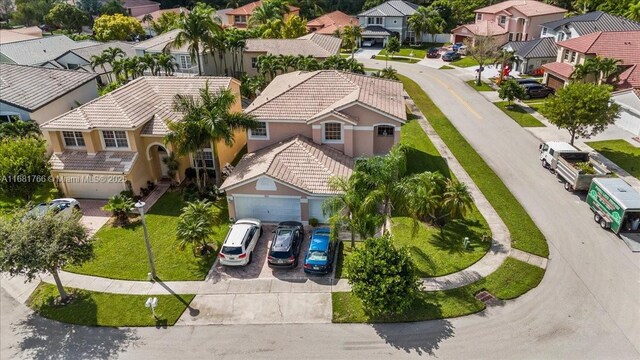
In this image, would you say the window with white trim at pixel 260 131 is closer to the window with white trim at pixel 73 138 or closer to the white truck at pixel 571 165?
the window with white trim at pixel 73 138

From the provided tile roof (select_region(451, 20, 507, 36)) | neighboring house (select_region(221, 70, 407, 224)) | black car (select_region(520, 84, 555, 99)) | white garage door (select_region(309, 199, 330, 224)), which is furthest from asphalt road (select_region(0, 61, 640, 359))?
tile roof (select_region(451, 20, 507, 36))

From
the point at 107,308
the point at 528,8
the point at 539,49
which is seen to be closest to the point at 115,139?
the point at 107,308

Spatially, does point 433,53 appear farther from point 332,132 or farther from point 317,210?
point 317,210

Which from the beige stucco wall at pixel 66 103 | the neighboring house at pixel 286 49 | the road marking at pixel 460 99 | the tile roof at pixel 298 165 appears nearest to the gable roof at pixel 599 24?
the road marking at pixel 460 99

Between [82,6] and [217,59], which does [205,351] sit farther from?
[82,6]

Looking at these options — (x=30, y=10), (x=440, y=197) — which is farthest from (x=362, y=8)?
(x=440, y=197)

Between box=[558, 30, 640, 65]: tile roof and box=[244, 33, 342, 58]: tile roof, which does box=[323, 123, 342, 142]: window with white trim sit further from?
box=[558, 30, 640, 65]: tile roof
